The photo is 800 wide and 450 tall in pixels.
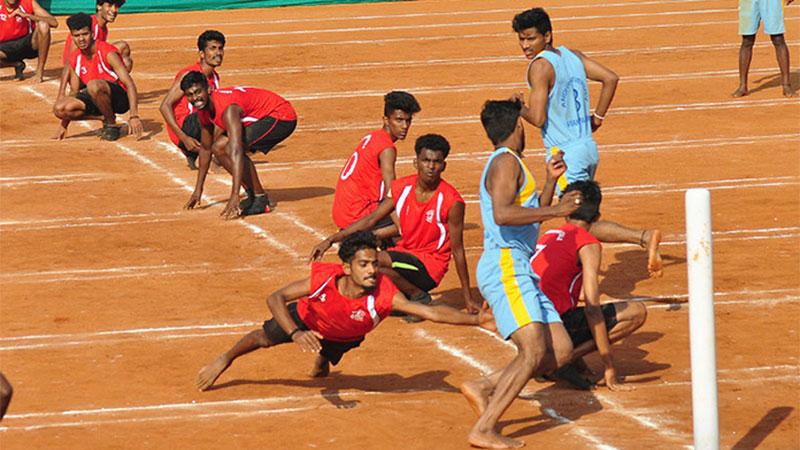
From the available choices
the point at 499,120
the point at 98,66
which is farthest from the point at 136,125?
the point at 499,120

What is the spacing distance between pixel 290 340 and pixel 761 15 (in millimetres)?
11155

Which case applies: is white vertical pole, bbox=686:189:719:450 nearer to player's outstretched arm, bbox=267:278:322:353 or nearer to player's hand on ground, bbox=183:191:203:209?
player's outstretched arm, bbox=267:278:322:353

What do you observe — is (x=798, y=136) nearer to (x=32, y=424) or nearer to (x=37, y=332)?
(x=37, y=332)

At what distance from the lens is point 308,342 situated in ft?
29.9

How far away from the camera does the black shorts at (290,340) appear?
9.69m

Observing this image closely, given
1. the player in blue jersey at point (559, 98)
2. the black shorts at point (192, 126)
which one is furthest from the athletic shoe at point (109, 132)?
the player in blue jersey at point (559, 98)

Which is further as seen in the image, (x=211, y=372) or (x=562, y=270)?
(x=211, y=372)

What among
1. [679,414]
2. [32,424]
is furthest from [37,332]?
[679,414]

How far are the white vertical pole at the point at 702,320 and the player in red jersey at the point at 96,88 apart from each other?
38.5ft

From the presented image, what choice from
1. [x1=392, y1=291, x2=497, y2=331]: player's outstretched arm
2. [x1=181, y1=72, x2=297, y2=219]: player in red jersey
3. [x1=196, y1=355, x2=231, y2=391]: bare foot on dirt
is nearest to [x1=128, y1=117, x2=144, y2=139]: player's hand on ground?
[x1=181, y1=72, x2=297, y2=219]: player in red jersey

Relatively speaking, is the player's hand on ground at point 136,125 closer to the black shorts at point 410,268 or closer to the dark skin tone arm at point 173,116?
the dark skin tone arm at point 173,116

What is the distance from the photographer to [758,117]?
18938mm

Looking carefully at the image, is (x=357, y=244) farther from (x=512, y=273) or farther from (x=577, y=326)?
(x=577, y=326)

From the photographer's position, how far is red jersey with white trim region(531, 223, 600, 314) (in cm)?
979
